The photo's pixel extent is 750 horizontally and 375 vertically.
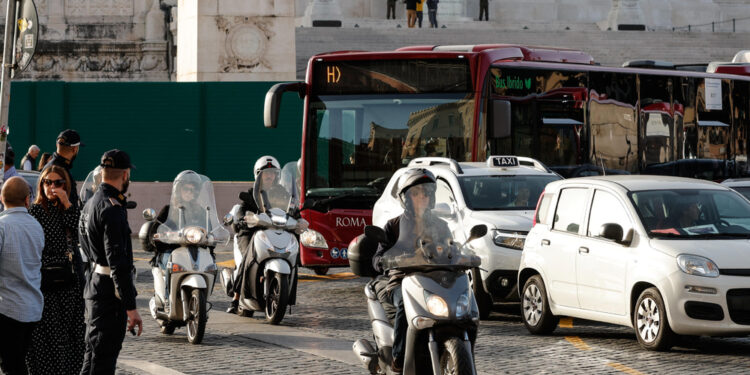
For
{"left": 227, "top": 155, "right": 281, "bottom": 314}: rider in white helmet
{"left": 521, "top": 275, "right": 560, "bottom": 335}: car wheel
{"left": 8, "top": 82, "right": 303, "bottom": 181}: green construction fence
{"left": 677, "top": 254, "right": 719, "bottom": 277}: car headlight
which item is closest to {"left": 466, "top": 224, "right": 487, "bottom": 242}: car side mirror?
{"left": 677, "top": 254, "right": 719, "bottom": 277}: car headlight

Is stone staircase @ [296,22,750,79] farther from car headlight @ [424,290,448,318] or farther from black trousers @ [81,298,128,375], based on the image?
car headlight @ [424,290,448,318]

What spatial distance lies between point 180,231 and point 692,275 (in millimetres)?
4066

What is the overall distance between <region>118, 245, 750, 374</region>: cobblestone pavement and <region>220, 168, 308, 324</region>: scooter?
23 cm

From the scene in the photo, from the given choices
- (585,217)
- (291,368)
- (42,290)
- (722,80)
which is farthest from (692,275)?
(722,80)

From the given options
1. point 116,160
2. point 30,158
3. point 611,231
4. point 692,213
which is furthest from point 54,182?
point 30,158

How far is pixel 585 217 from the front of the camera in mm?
12148

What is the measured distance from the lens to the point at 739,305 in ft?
Result: 35.5

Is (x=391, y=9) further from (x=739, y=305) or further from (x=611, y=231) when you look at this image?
(x=739, y=305)

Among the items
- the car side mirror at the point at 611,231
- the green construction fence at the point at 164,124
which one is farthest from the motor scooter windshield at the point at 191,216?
the green construction fence at the point at 164,124

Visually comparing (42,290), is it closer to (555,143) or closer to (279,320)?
(279,320)

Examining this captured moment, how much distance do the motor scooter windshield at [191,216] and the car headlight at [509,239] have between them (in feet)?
9.26

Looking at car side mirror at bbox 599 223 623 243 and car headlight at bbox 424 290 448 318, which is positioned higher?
car side mirror at bbox 599 223 623 243

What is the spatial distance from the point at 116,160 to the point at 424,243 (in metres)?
1.79

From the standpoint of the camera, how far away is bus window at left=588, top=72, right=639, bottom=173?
59.0ft
